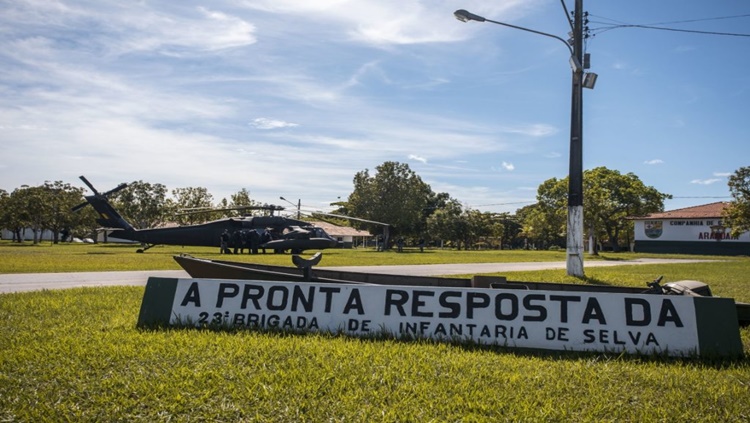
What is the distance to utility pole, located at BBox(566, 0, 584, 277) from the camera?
14758mm

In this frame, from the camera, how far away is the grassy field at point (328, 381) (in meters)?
3.50

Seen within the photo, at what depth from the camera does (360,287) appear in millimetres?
6086

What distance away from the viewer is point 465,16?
555 inches

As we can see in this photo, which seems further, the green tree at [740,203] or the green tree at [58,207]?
the green tree at [58,207]

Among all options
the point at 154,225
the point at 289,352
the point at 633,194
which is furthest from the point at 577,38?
the point at 154,225

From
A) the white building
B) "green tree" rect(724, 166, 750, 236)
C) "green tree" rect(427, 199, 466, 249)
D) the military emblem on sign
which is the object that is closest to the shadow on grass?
"green tree" rect(724, 166, 750, 236)

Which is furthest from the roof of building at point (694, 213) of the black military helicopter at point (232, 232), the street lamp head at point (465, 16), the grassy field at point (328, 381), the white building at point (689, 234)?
the grassy field at point (328, 381)

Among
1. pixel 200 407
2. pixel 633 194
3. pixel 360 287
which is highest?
pixel 633 194

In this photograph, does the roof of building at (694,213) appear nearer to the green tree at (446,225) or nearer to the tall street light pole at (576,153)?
the green tree at (446,225)

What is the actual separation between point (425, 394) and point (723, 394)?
7.66 feet

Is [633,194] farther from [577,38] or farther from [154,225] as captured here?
[154,225]

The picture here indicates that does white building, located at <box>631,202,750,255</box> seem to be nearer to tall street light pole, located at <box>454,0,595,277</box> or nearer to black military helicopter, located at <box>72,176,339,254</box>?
black military helicopter, located at <box>72,176,339,254</box>

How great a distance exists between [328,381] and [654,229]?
7164 centimetres

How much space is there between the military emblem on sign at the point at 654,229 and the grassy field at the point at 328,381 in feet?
225
